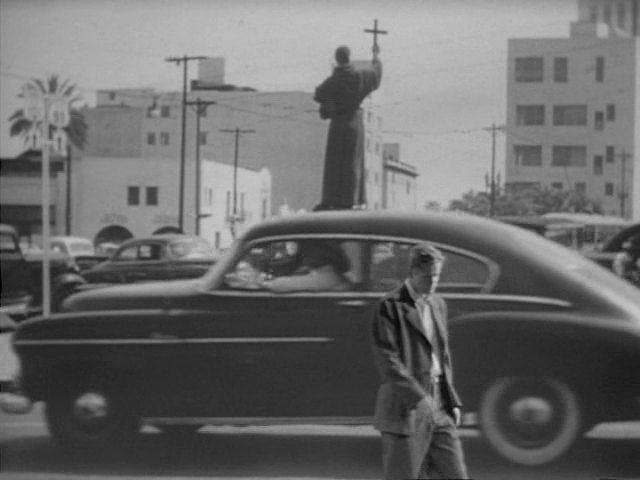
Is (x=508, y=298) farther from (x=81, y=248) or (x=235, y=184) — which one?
(x=81, y=248)

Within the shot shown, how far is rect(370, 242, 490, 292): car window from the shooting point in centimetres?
520

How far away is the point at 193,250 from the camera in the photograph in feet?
18.6

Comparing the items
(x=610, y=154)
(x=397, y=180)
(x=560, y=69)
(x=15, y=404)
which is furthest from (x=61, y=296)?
(x=610, y=154)

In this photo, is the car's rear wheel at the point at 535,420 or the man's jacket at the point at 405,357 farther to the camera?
the car's rear wheel at the point at 535,420

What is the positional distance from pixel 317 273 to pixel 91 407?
133 cm

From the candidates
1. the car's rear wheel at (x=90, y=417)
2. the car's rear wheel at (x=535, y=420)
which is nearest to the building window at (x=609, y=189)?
the car's rear wheel at (x=535, y=420)

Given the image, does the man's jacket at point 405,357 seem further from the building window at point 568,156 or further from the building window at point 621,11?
the building window at point 621,11

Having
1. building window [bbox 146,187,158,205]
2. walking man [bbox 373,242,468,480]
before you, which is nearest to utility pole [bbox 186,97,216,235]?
building window [bbox 146,187,158,205]

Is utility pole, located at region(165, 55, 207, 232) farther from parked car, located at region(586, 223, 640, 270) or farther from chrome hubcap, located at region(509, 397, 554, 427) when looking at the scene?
parked car, located at region(586, 223, 640, 270)

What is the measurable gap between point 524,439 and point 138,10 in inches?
116

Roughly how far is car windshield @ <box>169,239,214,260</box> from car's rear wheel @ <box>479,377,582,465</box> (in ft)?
4.83

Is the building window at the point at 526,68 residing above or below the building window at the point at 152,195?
above

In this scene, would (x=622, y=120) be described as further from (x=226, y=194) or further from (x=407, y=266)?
(x=226, y=194)

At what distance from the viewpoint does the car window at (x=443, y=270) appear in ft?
17.0
